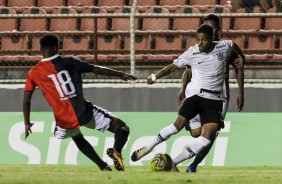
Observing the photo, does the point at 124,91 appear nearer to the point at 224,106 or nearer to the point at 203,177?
the point at 224,106

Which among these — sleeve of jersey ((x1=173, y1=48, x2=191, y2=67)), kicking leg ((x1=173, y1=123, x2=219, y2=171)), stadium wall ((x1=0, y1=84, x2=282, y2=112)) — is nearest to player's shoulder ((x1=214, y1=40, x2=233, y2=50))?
sleeve of jersey ((x1=173, y1=48, x2=191, y2=67))

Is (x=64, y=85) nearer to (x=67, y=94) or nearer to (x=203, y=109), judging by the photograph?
(x=67, y=94)

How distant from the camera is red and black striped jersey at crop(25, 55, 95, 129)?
1285 cm

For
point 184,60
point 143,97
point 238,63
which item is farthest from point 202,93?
point 143,97

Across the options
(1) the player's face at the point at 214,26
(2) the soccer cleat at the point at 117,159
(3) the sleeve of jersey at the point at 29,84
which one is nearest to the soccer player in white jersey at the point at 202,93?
(2) the soccer cleat at the point at 117,159

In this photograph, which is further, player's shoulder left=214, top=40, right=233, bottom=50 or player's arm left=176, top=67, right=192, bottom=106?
player's arm left=176, top=67, right=192, bottom=106

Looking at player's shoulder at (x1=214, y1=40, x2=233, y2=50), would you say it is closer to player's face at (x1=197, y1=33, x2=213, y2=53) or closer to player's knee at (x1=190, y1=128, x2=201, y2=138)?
player's face at (x1=197, y1=33, x2=213, y2=53)

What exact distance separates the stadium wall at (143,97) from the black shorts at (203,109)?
4.56 m

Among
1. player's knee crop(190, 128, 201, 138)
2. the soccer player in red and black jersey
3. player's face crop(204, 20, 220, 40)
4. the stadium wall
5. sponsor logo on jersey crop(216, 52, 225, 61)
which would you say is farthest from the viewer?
the stadium wall

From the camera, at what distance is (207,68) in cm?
1294

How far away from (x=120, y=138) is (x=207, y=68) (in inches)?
52.8

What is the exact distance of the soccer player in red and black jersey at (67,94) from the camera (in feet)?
42.0

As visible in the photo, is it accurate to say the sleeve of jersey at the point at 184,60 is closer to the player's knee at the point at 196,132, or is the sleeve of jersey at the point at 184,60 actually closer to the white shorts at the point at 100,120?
the white shorts at the point at 100,120

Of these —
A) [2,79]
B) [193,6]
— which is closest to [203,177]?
[2,79]
